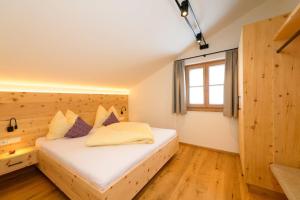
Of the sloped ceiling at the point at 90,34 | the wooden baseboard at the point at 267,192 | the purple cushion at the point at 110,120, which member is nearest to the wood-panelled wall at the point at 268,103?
the wooden baseboard at the point at 267,192

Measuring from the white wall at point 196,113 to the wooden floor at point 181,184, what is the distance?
21.6 inches

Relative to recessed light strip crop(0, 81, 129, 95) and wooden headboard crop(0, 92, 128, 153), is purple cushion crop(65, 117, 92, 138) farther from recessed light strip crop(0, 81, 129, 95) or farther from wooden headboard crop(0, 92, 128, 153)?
recessed light strip crop(0, 81, 129, 95)

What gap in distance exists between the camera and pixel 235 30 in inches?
105

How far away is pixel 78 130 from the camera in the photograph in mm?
2508

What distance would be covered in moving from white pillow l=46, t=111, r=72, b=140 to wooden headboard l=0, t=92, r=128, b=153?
0.66 feet

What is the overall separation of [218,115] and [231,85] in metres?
0.68

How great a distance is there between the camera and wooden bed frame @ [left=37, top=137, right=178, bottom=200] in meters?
1.24

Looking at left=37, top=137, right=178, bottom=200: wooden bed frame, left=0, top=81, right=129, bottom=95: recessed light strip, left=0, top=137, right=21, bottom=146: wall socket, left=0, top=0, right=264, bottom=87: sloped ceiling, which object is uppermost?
left=0, top=0, right=264, bottom=87: sloped ceiling

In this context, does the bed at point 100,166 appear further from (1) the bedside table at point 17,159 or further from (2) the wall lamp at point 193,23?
(2) the wall lamp at point 193,23

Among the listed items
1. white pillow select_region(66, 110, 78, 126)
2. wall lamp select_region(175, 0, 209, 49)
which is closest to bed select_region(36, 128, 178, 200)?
white pillow select_region(66, 110, 78, 126)

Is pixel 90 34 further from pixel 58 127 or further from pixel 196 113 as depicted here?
pixel 196 113

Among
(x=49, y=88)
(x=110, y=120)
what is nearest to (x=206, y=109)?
(x=110, y=120)

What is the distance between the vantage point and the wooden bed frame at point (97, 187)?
1.24m

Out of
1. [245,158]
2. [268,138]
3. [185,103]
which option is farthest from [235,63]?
[245,158]
